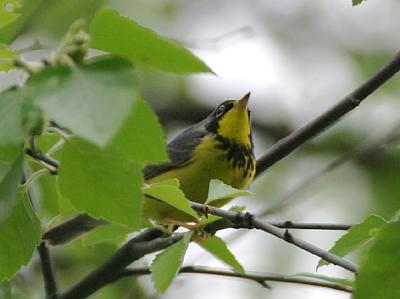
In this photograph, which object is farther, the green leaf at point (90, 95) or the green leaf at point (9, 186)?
the green leaf at point (9, 186)

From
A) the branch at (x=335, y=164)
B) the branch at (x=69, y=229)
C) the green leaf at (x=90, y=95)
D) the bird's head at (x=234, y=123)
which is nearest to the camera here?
the green leaf at (x=90, y=95)

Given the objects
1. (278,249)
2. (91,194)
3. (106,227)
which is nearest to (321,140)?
(278,249)

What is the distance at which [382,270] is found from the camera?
177 centimetres

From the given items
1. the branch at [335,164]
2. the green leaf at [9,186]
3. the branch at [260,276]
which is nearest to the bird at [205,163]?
the branch at [335,164]

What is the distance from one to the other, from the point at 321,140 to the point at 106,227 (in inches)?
163

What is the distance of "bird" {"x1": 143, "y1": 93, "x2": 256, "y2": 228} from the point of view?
3.95 metres

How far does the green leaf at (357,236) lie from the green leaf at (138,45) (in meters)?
0.76

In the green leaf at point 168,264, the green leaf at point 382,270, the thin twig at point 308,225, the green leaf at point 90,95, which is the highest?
the green leaf at point 90,95

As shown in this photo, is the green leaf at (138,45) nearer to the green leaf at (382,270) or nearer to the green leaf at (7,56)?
the green leaf at (7,56)

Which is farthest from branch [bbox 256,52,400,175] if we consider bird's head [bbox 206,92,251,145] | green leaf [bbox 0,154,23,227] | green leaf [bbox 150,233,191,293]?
bird's head [bbox 206,92,251,145]

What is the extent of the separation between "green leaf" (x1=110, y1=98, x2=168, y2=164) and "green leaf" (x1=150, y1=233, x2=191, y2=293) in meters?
0.66

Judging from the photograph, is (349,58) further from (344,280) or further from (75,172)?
(75,172)

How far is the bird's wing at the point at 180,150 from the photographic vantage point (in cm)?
410

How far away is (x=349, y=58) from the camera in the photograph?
7.40m
